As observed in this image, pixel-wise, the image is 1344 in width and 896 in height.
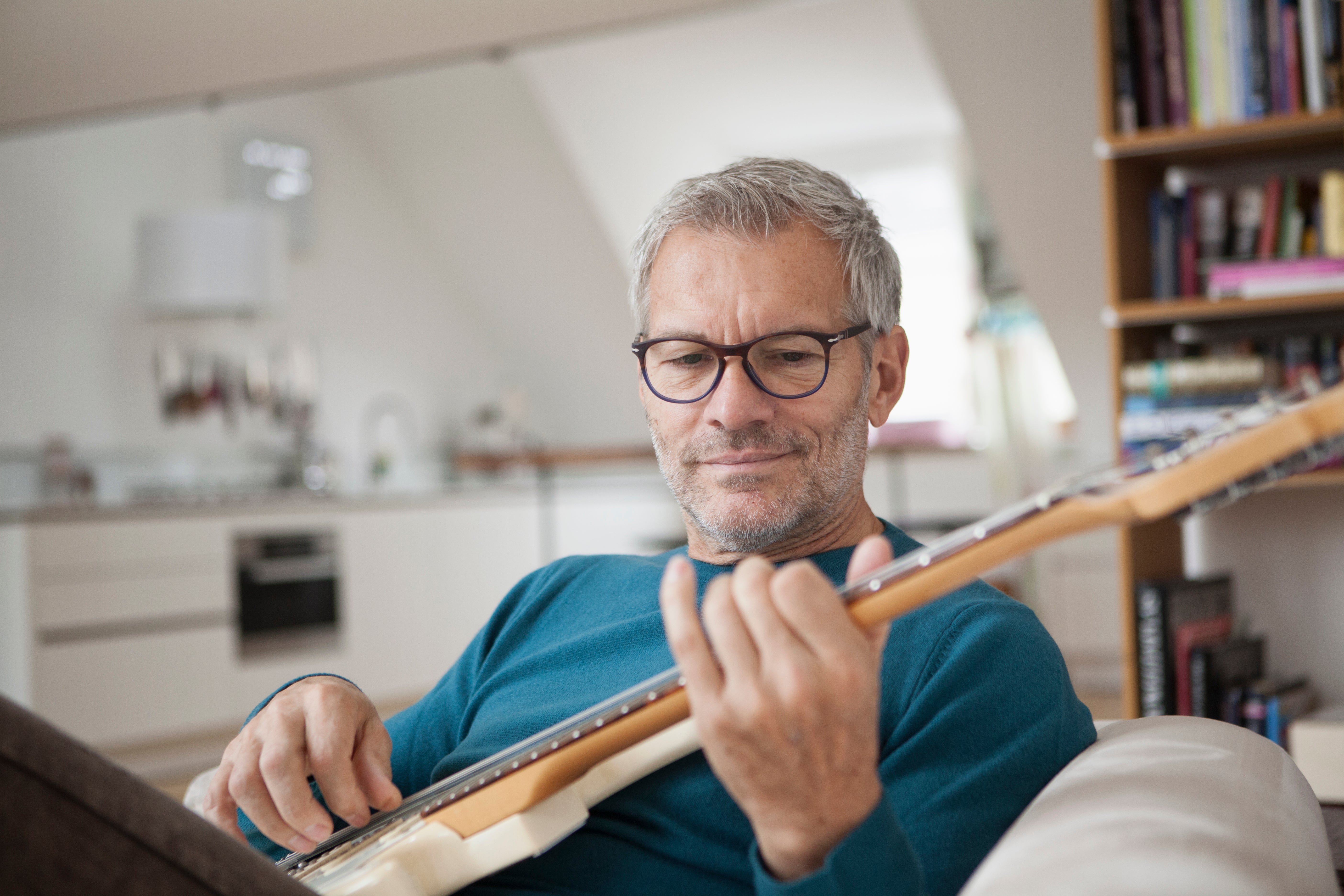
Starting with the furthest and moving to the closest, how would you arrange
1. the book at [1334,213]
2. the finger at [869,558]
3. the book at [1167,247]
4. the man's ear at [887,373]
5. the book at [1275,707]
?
1. the book at [1167,247]
2. the book at [1334,213]
3. the book at [1275,707]
4. the man's ear at [887,373]
5. the finger at [869,558]

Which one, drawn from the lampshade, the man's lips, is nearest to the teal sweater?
the man's lips

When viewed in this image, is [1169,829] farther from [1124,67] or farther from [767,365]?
[1124,67]

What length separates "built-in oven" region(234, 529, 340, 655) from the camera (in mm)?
4668

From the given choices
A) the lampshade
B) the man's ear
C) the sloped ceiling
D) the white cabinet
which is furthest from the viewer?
the lampshade

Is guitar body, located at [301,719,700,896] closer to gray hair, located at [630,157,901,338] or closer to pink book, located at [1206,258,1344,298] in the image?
gray hair, located at [630,157,901,338]

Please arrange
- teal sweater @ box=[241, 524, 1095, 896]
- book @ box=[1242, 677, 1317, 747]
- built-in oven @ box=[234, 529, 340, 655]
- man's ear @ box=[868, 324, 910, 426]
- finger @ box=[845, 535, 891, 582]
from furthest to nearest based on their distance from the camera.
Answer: built-in oven @ box=[234, 529, 340, 655] < book @ box=[1242, 677, 1317, 747] < man's ear @ box=[868, 324, 910, 426] < teal sweater @ box=[241, 524, 1095, 896] < finger @ box=[845, 535, 891, 582]

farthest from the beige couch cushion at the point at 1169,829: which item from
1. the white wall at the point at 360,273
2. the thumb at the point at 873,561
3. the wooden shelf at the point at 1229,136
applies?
the white wall at the point at 360,273

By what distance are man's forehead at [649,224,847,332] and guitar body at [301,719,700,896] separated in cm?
40

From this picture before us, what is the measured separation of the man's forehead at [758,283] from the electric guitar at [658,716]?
33cm

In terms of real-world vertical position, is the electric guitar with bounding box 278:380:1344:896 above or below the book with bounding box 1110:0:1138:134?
below

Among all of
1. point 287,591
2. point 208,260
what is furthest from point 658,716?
point 208,260

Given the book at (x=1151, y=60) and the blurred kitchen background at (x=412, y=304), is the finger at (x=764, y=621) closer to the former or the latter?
the book at (x=1151, y=60)

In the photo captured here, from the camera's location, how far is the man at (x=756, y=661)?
700 millimetres

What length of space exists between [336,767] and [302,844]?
68 millimetres
